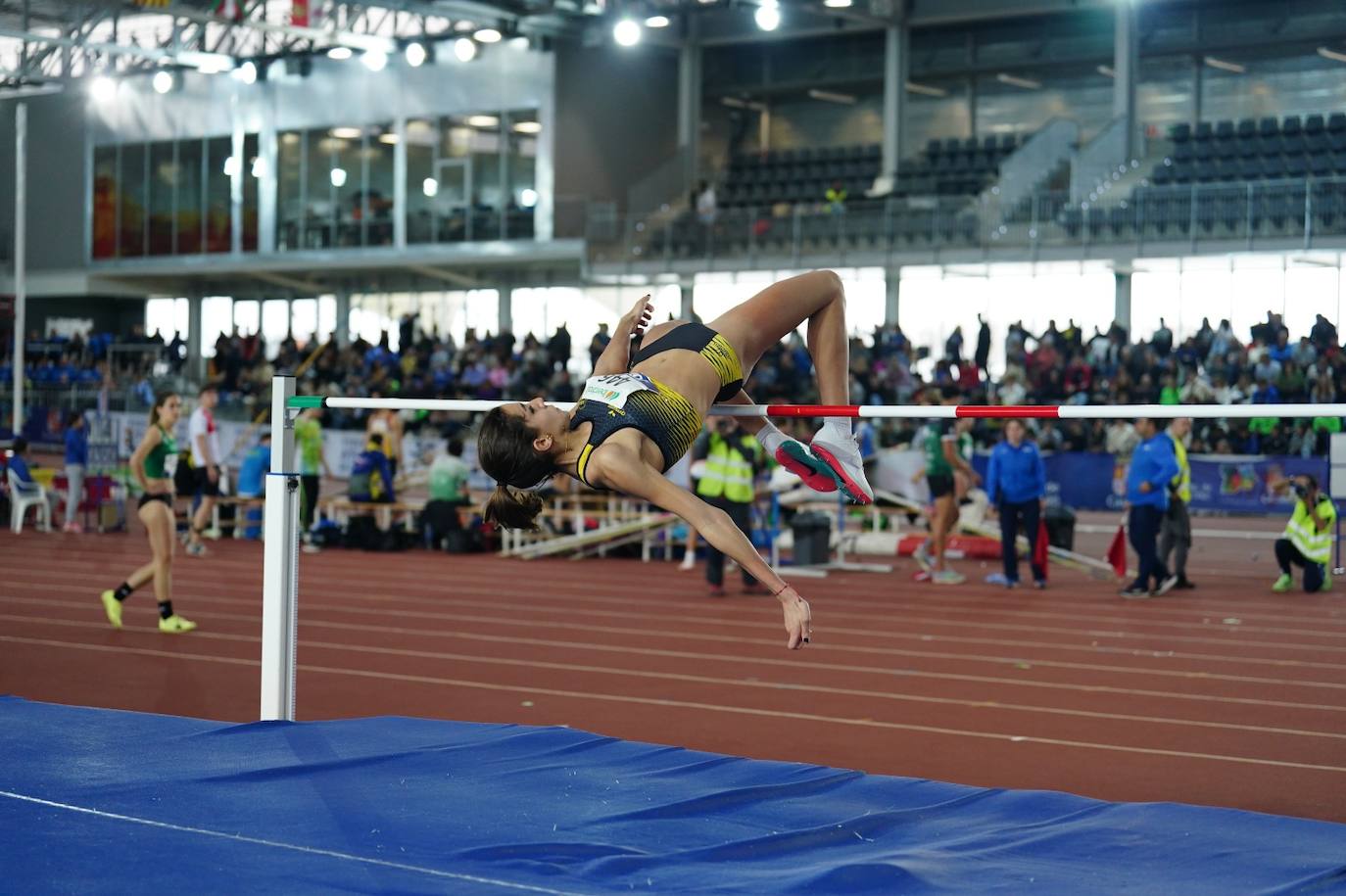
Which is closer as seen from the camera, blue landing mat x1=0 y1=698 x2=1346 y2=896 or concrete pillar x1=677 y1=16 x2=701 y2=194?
blue landing mat x1=0 y1=698 x2=1346 y2=896

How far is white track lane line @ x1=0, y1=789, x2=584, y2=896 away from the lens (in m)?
3.79

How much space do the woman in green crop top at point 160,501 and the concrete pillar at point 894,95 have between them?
20.0 m

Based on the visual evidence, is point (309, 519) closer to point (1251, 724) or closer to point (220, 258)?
point (1251, 724)

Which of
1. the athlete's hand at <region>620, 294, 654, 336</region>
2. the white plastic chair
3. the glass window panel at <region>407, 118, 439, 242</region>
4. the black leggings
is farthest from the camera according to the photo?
the glass window panel at <region>407, 118, 439, 242</region>

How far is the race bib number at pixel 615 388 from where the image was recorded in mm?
4672

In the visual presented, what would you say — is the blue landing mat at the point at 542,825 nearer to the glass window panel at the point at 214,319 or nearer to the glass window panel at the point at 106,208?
the glass window panel at the point at 214,319

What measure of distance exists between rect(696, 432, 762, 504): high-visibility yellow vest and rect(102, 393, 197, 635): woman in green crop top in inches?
162

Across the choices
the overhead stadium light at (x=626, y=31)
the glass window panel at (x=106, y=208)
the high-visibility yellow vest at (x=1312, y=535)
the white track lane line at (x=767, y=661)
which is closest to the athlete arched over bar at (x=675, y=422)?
the white track lane line at (x=767, y=661)

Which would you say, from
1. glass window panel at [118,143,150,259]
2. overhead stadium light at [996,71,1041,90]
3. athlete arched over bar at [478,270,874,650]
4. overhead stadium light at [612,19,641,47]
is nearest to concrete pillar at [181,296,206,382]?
glass window panel at [118,143,150,259]

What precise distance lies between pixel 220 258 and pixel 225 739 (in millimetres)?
29851

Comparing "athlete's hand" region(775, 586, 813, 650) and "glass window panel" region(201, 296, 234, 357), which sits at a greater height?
"glass window panel" region(201, 296, 234, 357)

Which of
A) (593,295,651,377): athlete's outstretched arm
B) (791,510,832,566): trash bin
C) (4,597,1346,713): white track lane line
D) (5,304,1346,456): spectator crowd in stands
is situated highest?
(5,304,1346,456): spectator crowd in stands

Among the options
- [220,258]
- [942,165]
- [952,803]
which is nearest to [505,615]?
[952,803]

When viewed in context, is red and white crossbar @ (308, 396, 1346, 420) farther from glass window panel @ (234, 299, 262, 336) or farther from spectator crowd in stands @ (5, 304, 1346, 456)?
glass window panel @ (234, 299, 262, 336)
